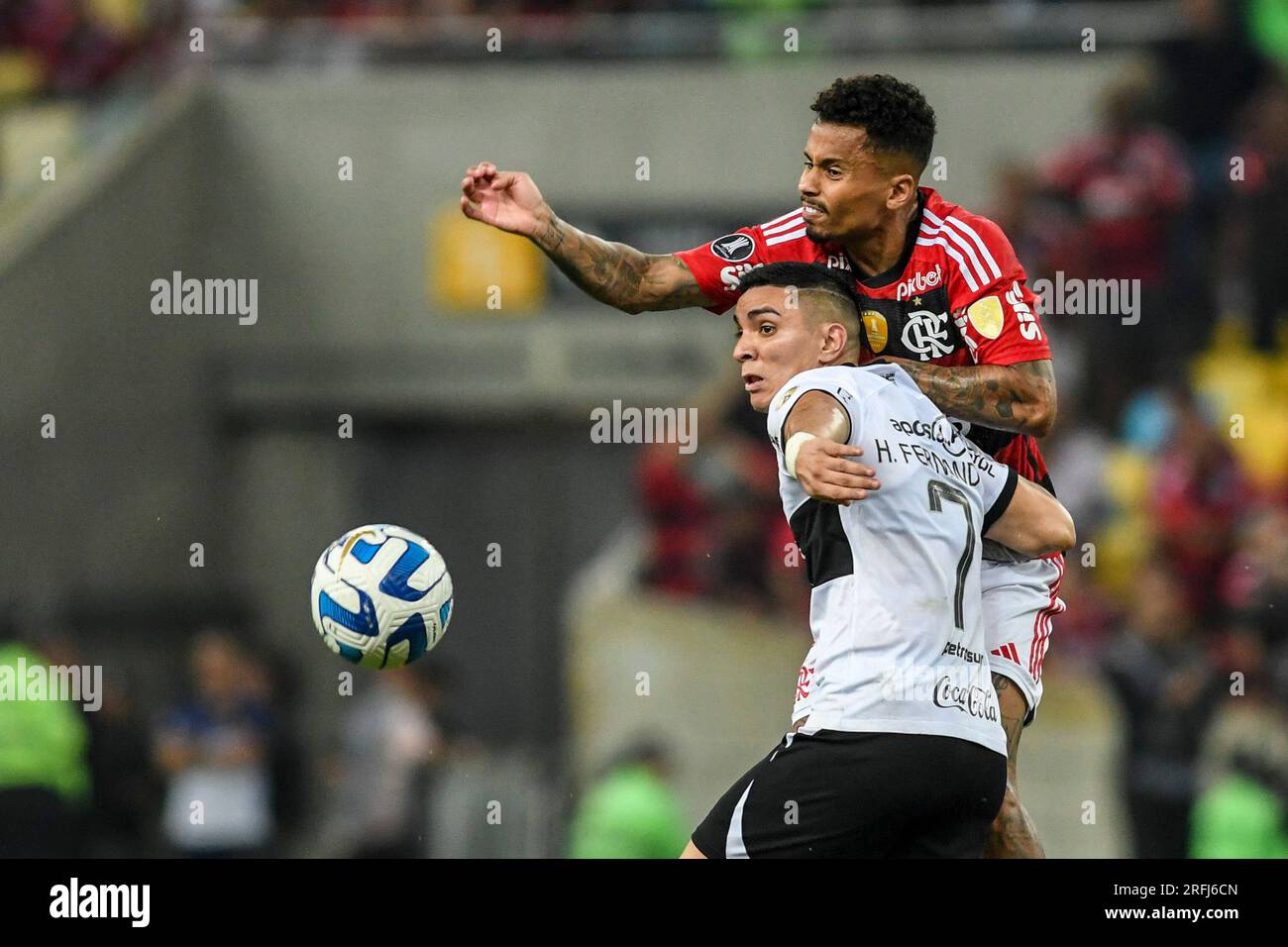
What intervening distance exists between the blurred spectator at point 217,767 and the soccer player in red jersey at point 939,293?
8634 millimetres

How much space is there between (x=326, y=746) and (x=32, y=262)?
14.7ft

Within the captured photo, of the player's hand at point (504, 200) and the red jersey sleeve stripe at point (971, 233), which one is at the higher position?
the player's hand at point (504, 200)

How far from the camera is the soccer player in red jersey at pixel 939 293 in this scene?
5871 mm

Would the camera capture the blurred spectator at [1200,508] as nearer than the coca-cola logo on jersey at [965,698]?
No

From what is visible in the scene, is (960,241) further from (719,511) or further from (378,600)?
(719,511)

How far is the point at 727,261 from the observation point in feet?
20.8

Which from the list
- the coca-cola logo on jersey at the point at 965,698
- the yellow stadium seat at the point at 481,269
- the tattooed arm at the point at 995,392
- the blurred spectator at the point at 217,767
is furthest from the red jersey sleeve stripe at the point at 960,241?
the yellow stadium seat at the point at 481,269

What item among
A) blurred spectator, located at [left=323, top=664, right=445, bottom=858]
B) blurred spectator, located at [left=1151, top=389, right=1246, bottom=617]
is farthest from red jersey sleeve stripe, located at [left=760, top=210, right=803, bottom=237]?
blurred spectator, located at [left=323, top=664, right=445, bottom=858]

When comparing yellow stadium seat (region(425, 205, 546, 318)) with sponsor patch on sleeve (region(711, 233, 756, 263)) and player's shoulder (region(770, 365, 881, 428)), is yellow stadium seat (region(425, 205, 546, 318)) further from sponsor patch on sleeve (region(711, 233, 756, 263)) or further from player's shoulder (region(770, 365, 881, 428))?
player's shoulder (region(770, 365, 881, 428))

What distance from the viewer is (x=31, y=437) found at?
15.9 m

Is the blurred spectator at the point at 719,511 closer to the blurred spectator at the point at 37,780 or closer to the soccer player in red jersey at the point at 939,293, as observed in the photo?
the blurred spectator at the point at 37,780
